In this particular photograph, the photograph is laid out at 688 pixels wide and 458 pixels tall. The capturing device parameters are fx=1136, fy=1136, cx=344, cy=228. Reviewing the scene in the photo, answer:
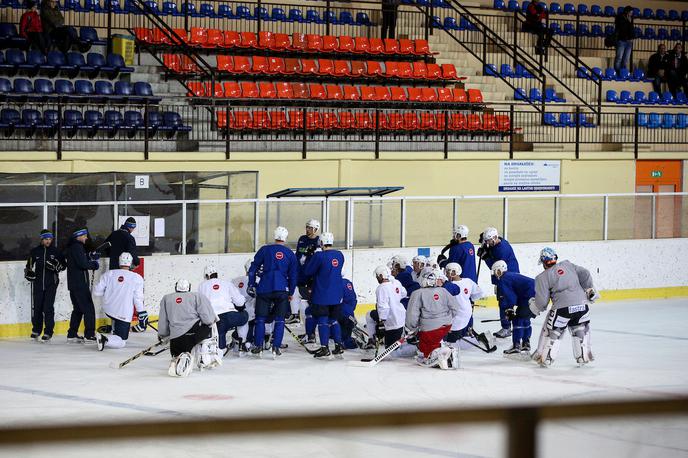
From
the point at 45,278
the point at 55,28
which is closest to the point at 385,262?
the point at 45,278

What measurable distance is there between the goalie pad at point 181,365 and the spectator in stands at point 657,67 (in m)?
19.9

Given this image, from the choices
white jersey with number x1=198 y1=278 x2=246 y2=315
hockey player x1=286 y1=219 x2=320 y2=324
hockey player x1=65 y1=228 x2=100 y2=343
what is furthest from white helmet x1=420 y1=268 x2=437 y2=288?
hockey player x1=65 y1=228 x2=100 y2=343

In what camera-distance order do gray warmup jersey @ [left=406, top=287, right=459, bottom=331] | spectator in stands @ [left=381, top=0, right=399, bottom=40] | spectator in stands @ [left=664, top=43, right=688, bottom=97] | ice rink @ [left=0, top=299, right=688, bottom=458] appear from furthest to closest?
1. spectator in stands @ [left=664, top=43, right=688, bottom=97]
2. spectator in stands @ [left=381, top=0, right=399, bottom=40]
3. gray warmup jersey @ [left=406, top=287, right=459, bottom=331]
4. ice rink @ [left=0, top=299, right=688, bottom=458]

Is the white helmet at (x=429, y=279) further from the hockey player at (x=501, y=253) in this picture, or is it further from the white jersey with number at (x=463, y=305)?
the hockey player at (x=501, y=253)

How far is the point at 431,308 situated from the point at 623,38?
18.2 metres

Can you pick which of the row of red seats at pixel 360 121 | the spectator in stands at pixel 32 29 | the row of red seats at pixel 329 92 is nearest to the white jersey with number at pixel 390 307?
the row of red seats at pixel 360 121

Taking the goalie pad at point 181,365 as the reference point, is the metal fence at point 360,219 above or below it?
above

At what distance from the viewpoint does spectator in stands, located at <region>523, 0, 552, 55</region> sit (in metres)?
27.7

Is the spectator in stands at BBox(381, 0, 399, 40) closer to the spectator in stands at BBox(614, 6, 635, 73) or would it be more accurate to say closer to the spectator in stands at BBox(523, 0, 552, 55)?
the spectator in stands at BBox(523, 0, 552, 55)

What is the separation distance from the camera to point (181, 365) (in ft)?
42.2

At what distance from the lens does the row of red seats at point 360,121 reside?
72.9 feet

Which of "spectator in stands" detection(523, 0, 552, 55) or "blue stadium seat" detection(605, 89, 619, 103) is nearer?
"spectator in stands" detection(523, 0, 552, 55)

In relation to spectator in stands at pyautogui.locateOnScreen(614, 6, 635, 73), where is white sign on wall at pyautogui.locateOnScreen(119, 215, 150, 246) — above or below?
below

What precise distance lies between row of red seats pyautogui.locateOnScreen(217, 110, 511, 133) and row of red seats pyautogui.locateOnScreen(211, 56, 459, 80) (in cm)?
186
